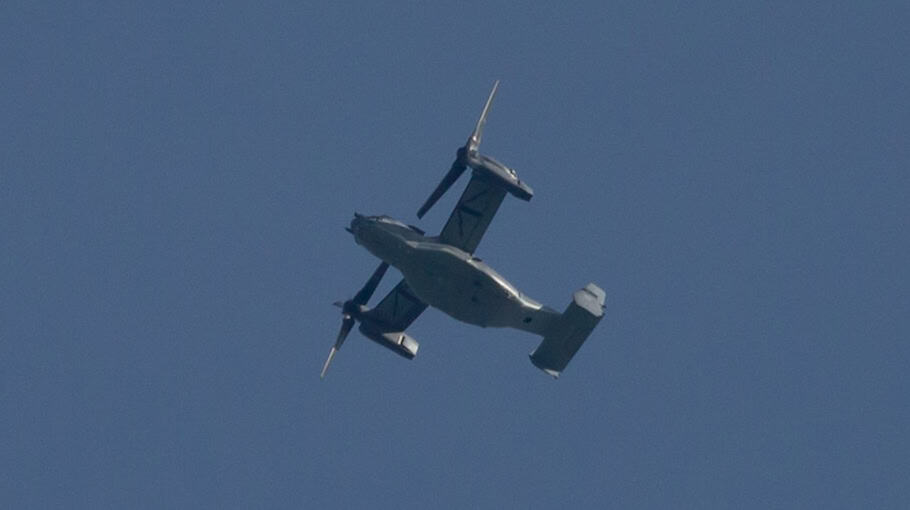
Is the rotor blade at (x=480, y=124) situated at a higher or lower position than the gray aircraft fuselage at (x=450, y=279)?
higher

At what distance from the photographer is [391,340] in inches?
3310

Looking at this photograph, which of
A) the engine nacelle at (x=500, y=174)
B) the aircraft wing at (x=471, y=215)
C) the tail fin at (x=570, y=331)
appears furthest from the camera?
the aircraft wing at (x=471, y=215)

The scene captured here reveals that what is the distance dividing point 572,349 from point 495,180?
11401 mm

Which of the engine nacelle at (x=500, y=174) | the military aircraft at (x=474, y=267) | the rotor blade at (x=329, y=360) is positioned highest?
the engine nacelle at (x=500, y=174)

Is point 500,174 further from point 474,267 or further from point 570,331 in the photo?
point 570,331

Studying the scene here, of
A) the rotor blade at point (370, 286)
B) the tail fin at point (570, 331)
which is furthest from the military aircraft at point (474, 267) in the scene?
the rotor blade at point (370, 286)

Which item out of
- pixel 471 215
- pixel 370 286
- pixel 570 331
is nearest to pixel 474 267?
pixel 471 215

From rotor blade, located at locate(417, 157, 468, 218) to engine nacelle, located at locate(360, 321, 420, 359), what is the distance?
31.2 feet

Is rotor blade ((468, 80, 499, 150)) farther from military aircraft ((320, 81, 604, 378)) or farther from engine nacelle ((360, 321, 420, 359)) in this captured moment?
engine nacelle ((360, 321, 420, 359))

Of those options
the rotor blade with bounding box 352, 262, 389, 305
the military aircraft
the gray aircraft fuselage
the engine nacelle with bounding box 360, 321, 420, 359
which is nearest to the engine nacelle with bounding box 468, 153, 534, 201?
the military aircraft

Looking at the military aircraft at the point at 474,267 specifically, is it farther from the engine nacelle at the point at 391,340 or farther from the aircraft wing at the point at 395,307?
the engine nacelle at the point at 391,340

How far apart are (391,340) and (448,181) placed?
1282cm

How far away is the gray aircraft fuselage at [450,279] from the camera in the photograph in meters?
76.1

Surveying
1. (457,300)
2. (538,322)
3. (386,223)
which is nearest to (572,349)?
(538,322)
